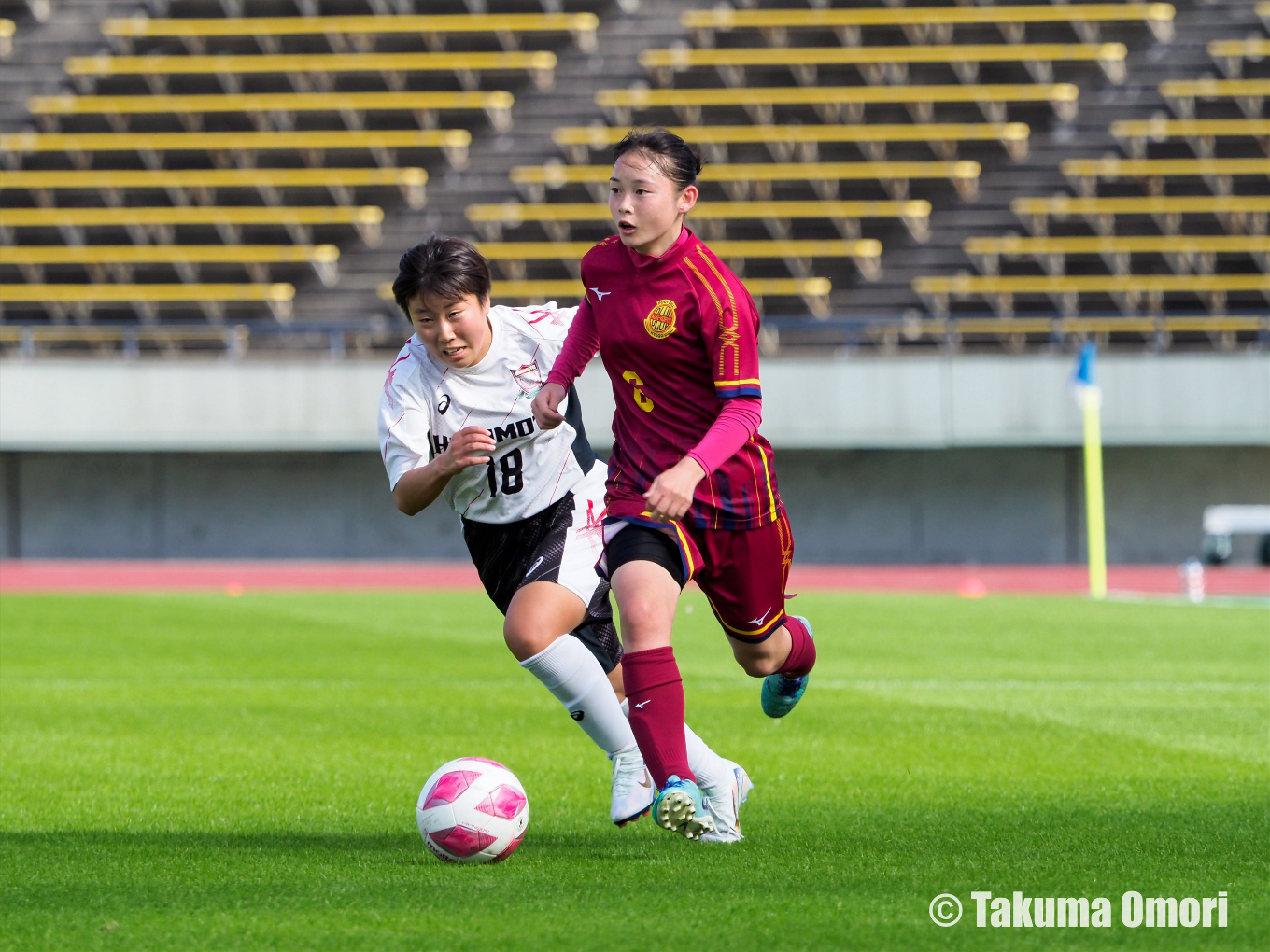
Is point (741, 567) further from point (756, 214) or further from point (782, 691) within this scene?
point (756, 214)

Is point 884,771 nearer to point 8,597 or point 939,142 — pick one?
point 8,597

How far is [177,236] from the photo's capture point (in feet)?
86.4

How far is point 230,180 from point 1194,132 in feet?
49.5

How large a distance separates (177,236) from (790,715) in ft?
66.7

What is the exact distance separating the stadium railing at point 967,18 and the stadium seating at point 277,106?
514 cm

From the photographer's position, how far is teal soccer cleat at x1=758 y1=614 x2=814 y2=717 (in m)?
5.15

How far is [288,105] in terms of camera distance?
90.3 ft

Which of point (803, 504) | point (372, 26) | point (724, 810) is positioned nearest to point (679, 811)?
point (724, 810)

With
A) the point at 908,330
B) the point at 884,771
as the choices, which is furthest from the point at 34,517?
the point at 884,771

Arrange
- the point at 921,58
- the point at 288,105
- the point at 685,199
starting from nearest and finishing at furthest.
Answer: the point at 685,199
the point at 921,58
the point at 288,105

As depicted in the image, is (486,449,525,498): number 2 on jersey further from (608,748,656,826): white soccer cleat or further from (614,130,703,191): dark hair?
(614,130,703,191): dark hair

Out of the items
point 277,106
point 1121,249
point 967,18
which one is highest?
point 967,18

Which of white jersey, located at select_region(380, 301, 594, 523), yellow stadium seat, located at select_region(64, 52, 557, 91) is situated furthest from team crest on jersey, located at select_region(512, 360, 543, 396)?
yellow stadium seat, located at select_region(64, 52, 557, 91)

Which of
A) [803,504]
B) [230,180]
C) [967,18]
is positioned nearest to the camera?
[803,504]
